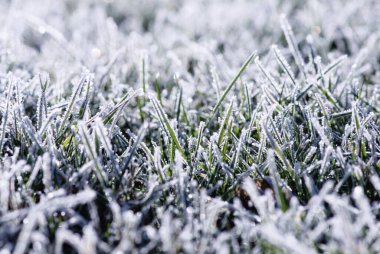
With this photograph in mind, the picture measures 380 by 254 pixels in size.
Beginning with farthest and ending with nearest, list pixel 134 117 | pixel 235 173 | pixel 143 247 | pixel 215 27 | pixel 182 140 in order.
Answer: pixel 215 27, pixel 134 117, pixel 182 140, pixel 235 173, pixel 143 247

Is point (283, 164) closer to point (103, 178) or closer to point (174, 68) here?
point (103, 178)

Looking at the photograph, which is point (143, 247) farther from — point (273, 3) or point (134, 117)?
point (273, 3)

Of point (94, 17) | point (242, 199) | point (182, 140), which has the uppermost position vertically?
point (94, 17)

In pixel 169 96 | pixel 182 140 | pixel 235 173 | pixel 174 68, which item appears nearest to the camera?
pixel 235 173

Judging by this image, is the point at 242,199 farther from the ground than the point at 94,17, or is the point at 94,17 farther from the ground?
the point at 94,17

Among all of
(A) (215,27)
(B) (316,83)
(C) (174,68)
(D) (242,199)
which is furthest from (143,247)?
(A) (215,27)

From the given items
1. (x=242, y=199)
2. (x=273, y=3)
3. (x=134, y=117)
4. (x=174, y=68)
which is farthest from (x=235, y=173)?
(x=273, y=3)

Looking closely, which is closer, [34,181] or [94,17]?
[34,181]
